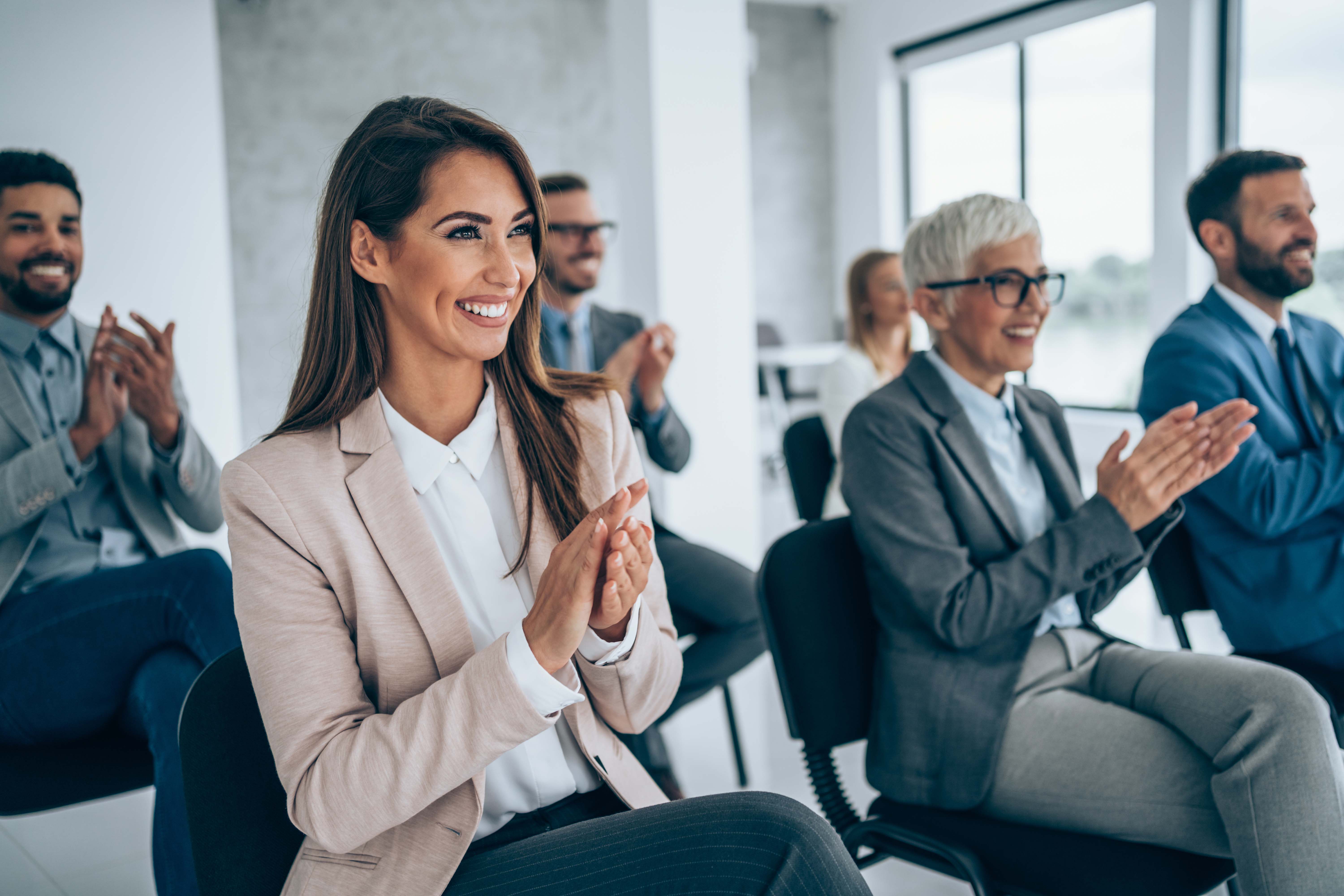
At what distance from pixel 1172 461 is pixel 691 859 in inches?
35.6

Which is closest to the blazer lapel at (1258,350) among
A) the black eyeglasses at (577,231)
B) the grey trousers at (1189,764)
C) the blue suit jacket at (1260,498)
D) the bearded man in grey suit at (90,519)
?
the blue suit jacket at (1260,498)

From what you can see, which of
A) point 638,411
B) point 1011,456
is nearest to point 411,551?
point 1011,456

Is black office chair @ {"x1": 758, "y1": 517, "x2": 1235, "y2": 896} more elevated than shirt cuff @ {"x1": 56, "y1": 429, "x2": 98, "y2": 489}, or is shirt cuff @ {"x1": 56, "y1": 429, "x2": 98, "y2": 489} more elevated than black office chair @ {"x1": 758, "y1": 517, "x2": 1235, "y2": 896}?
shirt cuff @ {"x1": 56, "y1": 429, "x2": 98, "y2": 489}

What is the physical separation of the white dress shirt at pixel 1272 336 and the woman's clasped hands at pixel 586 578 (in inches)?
59.8

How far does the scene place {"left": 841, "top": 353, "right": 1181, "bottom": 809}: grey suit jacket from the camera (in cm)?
135

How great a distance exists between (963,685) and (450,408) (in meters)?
0.83

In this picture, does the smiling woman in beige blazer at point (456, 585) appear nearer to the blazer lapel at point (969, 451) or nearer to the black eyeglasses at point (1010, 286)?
the blazer lapel at point (969, 451)

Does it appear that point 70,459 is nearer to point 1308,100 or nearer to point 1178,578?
point 1178,578

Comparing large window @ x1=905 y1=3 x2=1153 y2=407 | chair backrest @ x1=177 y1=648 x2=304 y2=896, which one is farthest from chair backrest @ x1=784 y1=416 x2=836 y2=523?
large window @ x1=905 y1=3 x2=1153 y2=407

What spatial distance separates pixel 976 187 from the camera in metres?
7.06

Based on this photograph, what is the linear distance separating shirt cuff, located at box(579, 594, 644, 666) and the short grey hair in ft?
2.91

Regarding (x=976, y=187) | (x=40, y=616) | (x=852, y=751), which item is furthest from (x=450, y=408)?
(x=976, y=187)

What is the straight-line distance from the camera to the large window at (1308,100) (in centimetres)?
466

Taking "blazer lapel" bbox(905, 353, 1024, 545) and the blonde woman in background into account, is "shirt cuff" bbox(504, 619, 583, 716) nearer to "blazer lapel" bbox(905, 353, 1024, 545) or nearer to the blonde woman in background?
"blazer lapel" bbox(905, 353, 1024, 545)
